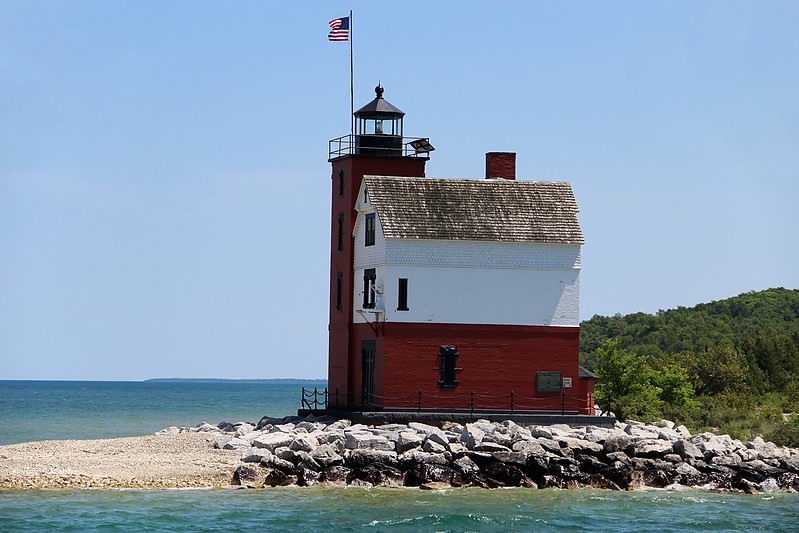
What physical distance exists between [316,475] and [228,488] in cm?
202

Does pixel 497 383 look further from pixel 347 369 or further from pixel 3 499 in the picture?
pixel 3 499

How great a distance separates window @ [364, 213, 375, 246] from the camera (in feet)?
121

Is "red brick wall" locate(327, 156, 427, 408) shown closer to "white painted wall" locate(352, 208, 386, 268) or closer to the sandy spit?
"white painted wall" locate(352, 208, 386, 268)

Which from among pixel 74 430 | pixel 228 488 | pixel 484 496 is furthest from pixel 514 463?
pixel 74 430

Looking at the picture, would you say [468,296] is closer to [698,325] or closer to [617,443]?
[617,443]

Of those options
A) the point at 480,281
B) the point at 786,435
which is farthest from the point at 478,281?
the point at 786,435

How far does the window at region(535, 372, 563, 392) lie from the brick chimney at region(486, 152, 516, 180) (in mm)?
6097

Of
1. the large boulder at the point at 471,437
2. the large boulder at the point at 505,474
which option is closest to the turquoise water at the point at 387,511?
the large boulder at the point at 505,474

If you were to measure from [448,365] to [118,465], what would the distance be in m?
9.30

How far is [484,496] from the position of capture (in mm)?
29438

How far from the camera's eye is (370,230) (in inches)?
1462

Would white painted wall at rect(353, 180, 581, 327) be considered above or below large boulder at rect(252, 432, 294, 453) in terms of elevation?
above

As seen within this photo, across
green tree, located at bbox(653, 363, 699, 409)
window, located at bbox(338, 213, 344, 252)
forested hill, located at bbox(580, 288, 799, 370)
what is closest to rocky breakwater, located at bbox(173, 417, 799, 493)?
window, located at bbox(338, 213, 344, 252)

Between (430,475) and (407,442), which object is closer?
(430,475)
